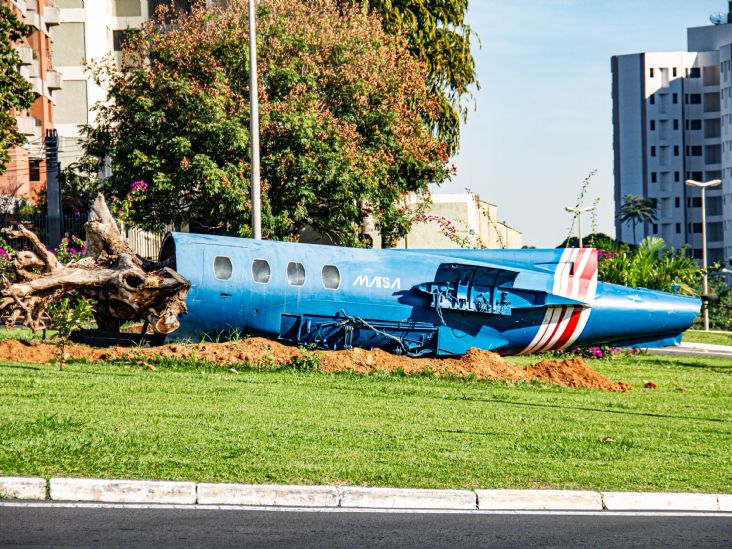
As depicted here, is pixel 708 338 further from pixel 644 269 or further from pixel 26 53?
pixel 26 53

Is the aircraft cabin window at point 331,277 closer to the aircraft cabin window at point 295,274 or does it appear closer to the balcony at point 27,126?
the aircraft cabin window at point 295,274

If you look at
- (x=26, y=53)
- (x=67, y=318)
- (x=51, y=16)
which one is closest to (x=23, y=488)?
(x=67, y=318)

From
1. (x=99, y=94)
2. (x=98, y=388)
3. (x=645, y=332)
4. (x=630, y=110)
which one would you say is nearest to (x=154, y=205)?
(x=645, y=332)

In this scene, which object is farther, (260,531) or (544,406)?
(544,406)

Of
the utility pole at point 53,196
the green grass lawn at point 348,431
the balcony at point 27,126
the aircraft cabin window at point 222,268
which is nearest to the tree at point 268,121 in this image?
the utility pole at point 53,196

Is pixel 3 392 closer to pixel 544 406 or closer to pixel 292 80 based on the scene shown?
pixel 544 406

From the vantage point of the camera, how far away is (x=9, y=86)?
29344 millimetres

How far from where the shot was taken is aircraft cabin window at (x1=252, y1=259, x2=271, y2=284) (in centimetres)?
2031

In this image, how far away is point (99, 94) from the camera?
64.8m

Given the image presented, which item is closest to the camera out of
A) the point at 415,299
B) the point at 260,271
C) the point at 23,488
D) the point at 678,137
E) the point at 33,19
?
the point at 23,488

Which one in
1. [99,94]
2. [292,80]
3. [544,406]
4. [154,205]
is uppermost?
[99,94]

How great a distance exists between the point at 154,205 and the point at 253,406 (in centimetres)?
2234

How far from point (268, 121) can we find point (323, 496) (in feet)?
80.1

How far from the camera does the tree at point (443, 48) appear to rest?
1748 inches
